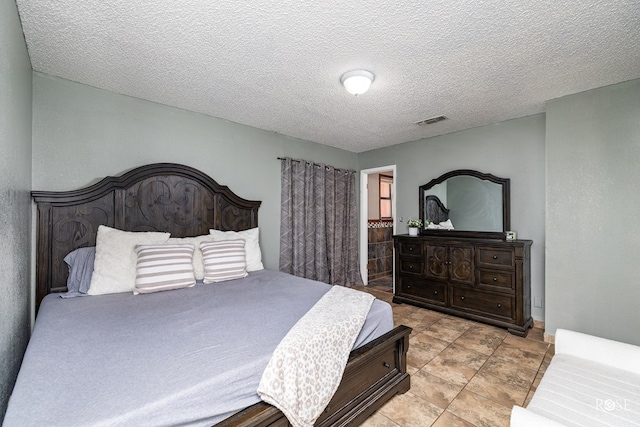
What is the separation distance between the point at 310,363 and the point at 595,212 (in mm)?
2886

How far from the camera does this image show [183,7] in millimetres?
1557

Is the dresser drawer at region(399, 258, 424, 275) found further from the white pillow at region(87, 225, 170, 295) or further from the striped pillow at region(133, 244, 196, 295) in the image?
the white pillow at region(87, 225, 170, 295)

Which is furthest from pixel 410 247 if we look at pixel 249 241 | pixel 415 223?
pixel 249 241

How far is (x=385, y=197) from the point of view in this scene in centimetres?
627

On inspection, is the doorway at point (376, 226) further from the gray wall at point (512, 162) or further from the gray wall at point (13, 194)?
the gray wall at point (13, 194)

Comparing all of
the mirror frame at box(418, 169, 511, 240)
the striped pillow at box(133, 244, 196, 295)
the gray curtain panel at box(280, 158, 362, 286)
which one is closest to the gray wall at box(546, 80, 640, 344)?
the mirror frame at box(418, 169, 511, 240)

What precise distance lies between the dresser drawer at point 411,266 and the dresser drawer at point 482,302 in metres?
0.50

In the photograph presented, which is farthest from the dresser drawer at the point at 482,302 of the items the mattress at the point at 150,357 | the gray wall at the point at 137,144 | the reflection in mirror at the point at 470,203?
the gray wall at the point at 137,144

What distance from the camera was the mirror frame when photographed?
340cm

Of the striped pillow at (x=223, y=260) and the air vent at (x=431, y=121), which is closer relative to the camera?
the striped pillow at (x=223, y=260)

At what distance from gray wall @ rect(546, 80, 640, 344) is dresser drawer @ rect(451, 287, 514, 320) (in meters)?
0.36

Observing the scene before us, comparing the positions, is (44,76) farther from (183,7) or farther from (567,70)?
(567,70)

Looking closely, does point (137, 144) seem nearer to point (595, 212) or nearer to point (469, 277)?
point (469, 277)

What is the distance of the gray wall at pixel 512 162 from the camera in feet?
10.4
